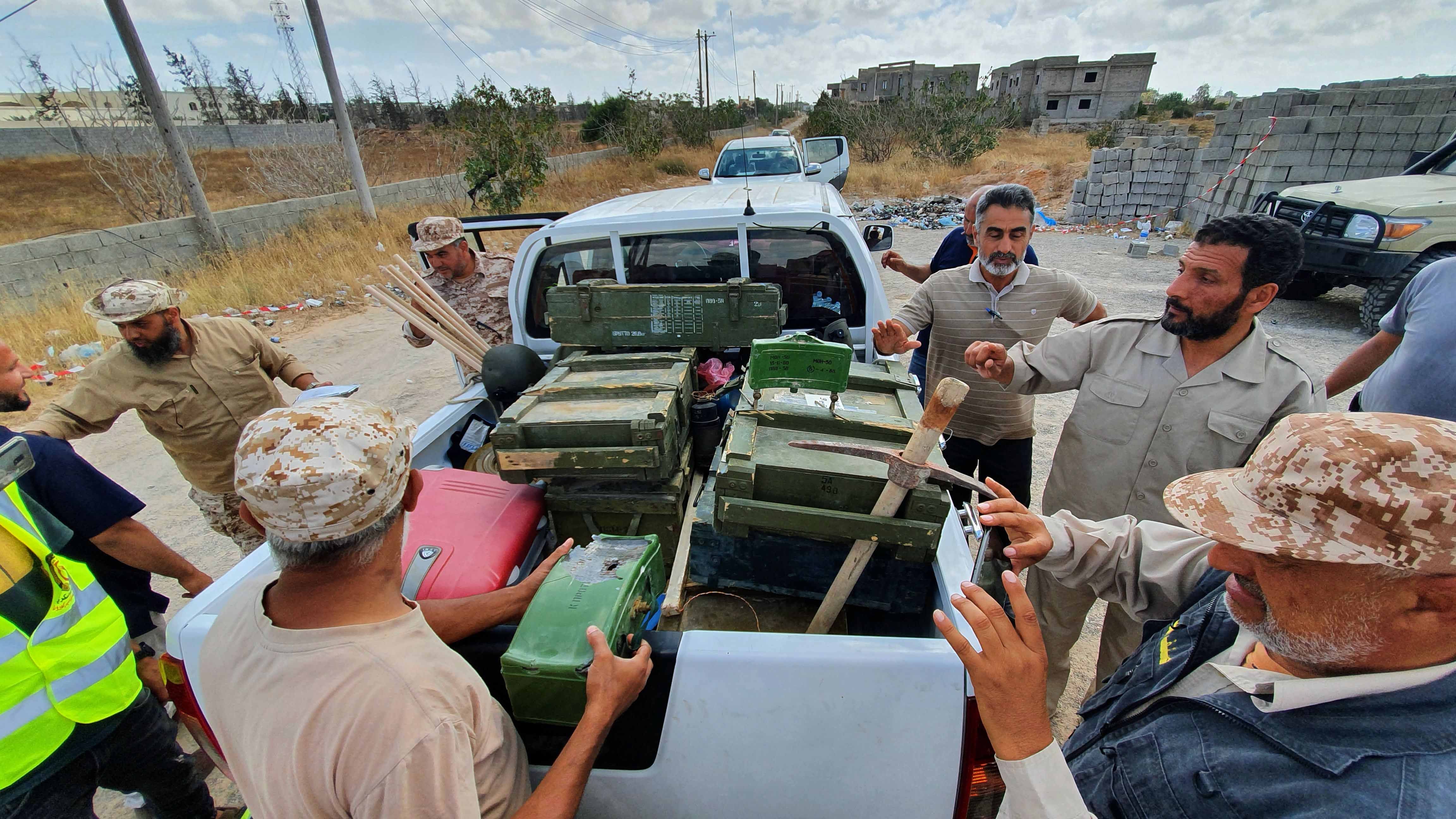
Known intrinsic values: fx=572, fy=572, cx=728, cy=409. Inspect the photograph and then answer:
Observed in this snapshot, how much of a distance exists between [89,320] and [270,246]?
362cm

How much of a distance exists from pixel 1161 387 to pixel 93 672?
3453 mm

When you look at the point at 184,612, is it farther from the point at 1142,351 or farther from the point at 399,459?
the point at 1142,351

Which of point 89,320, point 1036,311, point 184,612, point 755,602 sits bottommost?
point 89,320

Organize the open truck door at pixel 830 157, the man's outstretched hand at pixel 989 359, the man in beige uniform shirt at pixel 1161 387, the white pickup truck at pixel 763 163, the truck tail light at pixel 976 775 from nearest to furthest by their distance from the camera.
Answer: the truck tail light at pixel 976 775
the man in beige uniform shirt at pixel 1161 387
the man's outstretched hand at pixel 989 359
the white pickup truck at pixel 763 163
the open truck door at pixel 830 157

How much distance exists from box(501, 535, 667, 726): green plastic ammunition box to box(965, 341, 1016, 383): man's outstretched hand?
1.46 metres

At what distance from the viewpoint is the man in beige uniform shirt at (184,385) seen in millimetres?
2514

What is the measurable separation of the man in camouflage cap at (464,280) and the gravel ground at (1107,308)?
3.31 metres

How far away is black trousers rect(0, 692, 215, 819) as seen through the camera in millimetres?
1607

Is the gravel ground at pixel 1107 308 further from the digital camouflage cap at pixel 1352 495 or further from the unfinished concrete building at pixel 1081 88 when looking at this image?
the unfinished concrete building at pixel 1081 88

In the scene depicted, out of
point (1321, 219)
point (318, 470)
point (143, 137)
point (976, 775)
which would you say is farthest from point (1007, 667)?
point (143, 137)

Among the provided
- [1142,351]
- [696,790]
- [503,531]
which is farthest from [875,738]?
[1142,351]

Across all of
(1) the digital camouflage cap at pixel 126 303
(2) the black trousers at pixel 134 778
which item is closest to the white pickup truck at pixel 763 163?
(1) the digital camouflage cap at pixel 126 303

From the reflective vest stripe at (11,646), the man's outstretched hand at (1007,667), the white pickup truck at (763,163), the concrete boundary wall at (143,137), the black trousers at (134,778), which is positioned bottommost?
the black trousers at (134,778)

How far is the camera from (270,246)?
10.4 m
